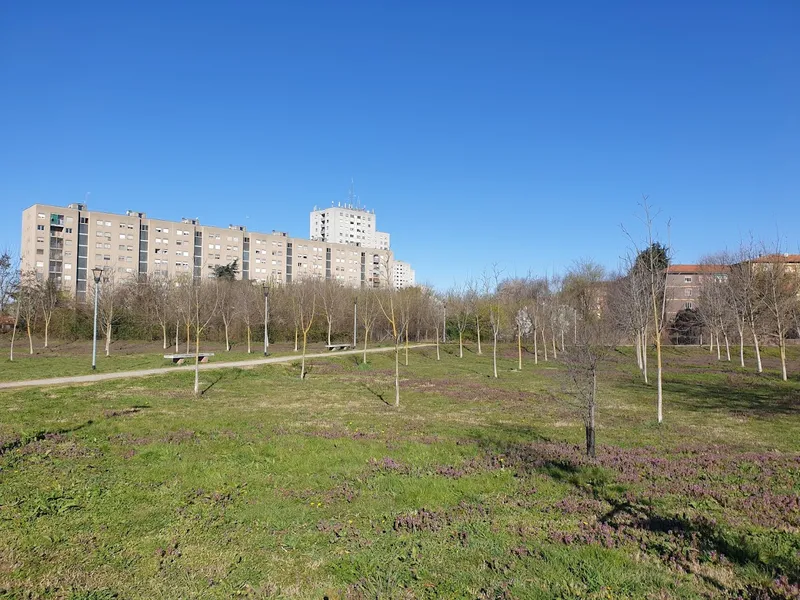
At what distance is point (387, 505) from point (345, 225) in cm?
15775

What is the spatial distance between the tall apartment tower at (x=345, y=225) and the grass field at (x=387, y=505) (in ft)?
482

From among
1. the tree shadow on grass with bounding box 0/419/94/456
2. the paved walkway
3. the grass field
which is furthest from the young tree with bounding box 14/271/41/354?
the tree shadow on grass with bounding box 0/419/94/456

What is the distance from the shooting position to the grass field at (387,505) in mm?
5762

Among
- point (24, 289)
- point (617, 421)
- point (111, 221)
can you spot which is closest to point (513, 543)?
point (617, 421)

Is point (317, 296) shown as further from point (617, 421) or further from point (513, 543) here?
point (513, 543)

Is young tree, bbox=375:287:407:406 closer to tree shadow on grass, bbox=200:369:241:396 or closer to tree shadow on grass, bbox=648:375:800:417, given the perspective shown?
tree shadow on grass, bbox=200:369:241:396

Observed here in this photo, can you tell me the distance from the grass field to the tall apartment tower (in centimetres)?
14702

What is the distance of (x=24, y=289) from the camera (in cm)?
4397

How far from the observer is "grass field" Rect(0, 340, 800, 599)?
5.76 meters

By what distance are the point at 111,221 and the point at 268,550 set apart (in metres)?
101

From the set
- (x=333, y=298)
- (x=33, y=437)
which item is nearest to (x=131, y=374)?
(x=33, y=437)

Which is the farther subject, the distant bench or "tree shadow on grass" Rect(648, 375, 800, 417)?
the distant bench

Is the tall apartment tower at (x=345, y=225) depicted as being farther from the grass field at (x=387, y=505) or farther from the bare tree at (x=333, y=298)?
the grass field at (x=387, y=505)

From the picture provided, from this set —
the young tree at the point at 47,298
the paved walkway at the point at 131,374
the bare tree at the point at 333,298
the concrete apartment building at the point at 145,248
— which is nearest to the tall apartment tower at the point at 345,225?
the concrete apartment building at the point at 145,248
